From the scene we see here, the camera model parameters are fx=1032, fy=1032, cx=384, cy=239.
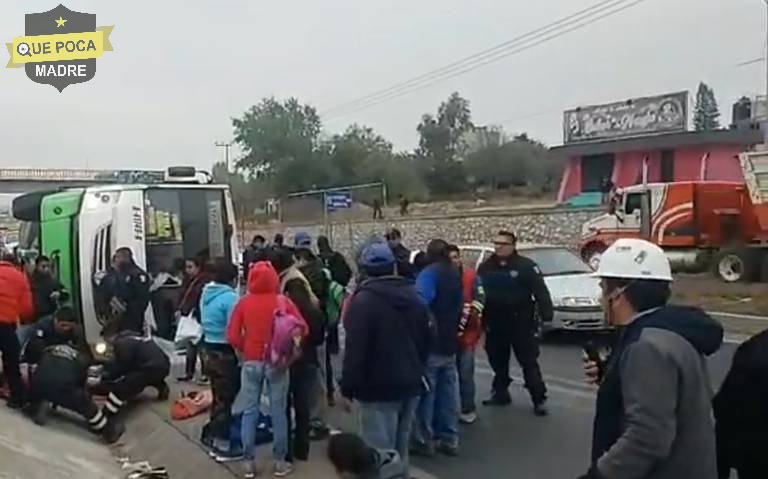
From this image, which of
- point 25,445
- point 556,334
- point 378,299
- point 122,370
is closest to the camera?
point 378,299

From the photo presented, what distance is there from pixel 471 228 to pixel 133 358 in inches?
1014

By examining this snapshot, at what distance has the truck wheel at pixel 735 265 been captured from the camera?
25.9 m

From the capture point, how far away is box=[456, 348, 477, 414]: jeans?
30.0 feet

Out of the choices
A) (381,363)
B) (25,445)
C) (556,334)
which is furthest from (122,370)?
(556,334)

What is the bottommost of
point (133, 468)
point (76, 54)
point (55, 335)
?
point (133, 468)

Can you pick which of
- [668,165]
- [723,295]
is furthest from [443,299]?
[668,165]

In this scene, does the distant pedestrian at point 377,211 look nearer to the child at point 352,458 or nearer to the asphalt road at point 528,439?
the asphalt road at point 528,439

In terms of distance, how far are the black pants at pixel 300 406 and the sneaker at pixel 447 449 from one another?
3.87 ft

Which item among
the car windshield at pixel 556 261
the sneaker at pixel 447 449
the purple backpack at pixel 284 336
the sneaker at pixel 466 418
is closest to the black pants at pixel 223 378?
Answer: the purple backpack at pixel 284 336

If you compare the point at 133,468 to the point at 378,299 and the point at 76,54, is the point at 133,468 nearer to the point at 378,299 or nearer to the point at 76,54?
the point at 378,299

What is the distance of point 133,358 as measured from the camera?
33.9ft

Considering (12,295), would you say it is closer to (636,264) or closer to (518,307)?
(518,307)

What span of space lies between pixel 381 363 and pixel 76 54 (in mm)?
16947

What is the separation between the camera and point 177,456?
8.87 metres
